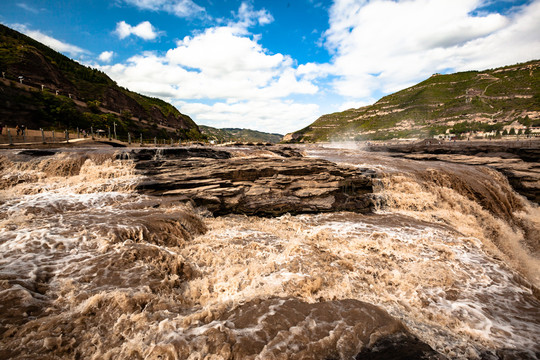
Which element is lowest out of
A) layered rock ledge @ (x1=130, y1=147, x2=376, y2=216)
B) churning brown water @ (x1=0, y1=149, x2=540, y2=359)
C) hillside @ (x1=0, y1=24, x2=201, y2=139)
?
churning brown water @ (x1=0, y1=149, x2=540, y2=359)

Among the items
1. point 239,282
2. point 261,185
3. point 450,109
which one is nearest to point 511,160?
point 261,185

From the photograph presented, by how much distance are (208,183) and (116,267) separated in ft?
20.8

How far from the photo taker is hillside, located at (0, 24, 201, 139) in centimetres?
3997

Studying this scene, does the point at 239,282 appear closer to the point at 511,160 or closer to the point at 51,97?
the point at 511,160

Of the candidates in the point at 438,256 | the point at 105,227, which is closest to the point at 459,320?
the point at 438,256

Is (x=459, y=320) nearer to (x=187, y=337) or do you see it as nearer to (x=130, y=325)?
(x=187, y=337)

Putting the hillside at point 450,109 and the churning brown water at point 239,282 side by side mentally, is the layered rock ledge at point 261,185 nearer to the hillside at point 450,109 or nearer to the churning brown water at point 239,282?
the churning brown water at point 239,282

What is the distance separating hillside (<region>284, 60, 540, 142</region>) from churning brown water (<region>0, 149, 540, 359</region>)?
78.6m

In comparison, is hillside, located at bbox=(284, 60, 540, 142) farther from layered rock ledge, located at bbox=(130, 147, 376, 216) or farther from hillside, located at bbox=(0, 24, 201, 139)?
hillside, located at bbox=(0, 24, 201, 139)

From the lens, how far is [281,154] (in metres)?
23.6

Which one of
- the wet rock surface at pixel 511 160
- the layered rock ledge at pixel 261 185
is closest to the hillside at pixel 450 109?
the wet rock surface at pixel 511 160

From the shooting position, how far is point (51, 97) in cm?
4556

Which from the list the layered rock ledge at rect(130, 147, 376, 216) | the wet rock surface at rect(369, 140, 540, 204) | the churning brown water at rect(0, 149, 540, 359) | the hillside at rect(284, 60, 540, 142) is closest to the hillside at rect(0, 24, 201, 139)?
the churning brown water at rect(0, 149, 540, 359)

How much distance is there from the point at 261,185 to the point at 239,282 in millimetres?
6531
